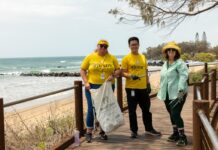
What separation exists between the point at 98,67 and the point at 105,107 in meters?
0.66

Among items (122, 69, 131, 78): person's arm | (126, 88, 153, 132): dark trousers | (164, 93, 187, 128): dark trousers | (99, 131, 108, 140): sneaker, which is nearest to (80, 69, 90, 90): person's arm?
(122, 69, 131, 78): person's arm

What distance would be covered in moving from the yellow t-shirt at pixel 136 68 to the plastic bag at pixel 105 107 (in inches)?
16.9

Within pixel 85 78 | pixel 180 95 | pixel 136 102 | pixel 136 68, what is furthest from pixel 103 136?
pixel 180 95

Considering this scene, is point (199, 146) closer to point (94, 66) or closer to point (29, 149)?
point (94, 66)

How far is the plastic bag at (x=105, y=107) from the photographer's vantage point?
19.6ft

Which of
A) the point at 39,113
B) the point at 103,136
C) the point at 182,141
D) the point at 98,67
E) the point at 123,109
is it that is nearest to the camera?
the point at 182,141

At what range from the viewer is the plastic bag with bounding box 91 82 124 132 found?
19.6 feet

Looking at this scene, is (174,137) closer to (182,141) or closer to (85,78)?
(182,141)

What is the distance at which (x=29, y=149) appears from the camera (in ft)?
19.9

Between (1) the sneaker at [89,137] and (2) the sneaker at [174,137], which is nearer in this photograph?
(2) the sneaker at [174,137]

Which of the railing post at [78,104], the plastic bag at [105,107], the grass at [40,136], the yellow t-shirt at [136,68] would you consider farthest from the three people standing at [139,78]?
the grass at [40,136]

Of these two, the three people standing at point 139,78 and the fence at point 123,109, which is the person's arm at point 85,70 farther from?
the fence at point 123,109

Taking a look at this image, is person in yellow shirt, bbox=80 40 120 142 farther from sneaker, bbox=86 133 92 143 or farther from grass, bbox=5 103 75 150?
grass, bbox=5 103 75 150

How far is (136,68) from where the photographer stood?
623 centimetres
